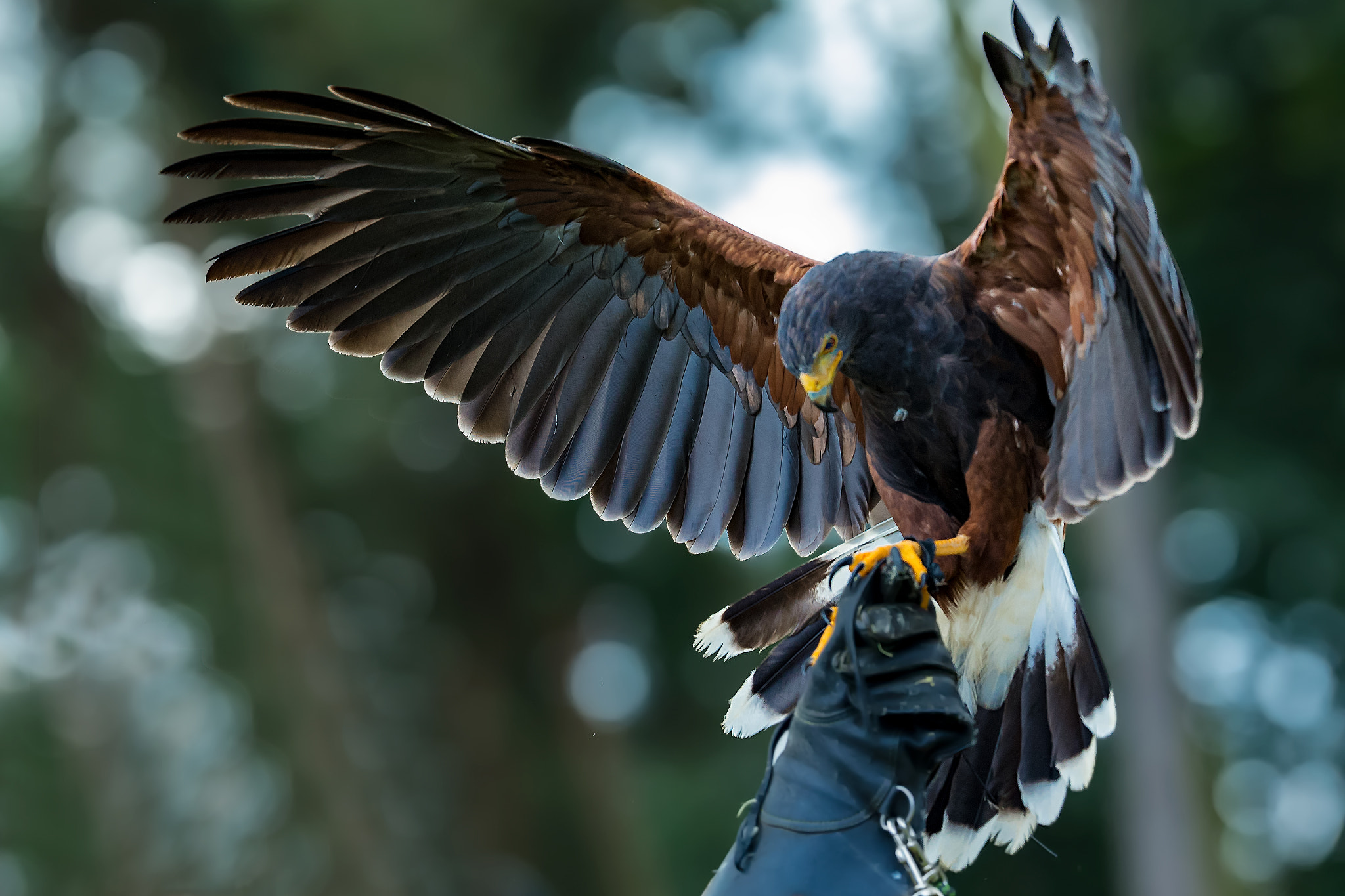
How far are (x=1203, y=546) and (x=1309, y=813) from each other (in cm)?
269

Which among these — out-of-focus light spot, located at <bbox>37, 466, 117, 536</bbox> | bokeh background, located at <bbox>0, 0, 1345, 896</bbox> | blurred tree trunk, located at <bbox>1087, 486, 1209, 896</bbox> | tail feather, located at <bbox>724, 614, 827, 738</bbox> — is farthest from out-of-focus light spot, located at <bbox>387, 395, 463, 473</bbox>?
tail feather, located at <bbox>724, 614, 827, 738</bbox>

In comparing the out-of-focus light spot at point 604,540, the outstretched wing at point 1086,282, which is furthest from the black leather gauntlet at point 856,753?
the out-of-focus light spot at point 604,540

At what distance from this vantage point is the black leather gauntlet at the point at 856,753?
2127 mm

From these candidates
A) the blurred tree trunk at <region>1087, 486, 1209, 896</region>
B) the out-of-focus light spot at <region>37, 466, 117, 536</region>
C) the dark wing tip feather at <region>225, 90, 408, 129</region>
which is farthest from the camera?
the out-of-focus light spot at <region>37, 466, 117, 536</region>

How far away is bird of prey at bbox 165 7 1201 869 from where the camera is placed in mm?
2574

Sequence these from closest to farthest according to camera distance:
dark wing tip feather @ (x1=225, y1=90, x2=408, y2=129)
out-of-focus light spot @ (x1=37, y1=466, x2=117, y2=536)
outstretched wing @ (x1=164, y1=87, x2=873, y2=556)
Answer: dark wing tip feather @ (x1=225, y1=90, x2=408, y2=129), outstretched wing @ (x1=164, y1=87, x2=873, y2=556), out-of-focus light spot @ (x1=37, y1=466, x2=117, y2=536)

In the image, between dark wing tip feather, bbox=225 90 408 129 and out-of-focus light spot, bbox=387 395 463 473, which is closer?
dark wing tip feather, bbox=225 90 408 129

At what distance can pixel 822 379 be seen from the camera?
8.70 feet

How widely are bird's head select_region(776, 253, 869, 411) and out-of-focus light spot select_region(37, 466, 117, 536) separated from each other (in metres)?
11.6

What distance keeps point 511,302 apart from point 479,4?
8.11 meters

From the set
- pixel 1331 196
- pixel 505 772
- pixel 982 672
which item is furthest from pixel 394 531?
pixel 982 672

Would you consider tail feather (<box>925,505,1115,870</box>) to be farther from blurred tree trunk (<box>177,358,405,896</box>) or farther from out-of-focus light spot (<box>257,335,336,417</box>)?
out-of-focus light spot (<box>257,335,336,417</box>)

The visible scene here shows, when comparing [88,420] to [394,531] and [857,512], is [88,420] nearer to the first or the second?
[394,531]

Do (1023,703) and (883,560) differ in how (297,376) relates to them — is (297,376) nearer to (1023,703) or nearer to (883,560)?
(1023,703)
